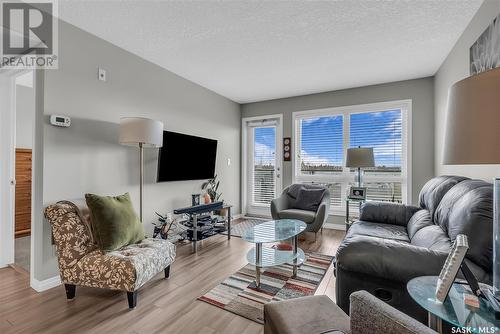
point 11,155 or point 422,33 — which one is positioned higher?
point 422,33

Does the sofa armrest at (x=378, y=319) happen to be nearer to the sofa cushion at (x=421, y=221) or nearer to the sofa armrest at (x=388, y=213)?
the sofa cushion at (x=421, y=221)

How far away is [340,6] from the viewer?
214cm

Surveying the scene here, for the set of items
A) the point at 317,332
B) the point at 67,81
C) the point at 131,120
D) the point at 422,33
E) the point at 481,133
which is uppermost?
the point at 422,33

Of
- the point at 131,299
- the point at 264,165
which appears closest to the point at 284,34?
the point at 131,299

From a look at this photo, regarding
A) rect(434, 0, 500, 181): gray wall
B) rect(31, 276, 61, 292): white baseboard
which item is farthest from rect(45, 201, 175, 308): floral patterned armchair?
rect(434, 0, 500, 181): gray wall

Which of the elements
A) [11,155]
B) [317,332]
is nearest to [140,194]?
[11,155]

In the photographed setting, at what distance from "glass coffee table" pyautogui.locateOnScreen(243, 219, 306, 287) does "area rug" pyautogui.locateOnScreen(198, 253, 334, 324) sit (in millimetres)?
109

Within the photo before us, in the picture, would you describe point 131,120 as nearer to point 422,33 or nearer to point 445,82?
point 422,33

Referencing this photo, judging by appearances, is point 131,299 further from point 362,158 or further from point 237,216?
point 237,216

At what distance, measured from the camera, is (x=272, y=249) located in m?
2.74

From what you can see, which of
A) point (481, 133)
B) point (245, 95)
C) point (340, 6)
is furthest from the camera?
point (245, 95)

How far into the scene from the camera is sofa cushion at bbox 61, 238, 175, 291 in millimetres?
1878

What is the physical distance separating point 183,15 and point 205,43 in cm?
52

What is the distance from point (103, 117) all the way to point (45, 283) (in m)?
1.73
